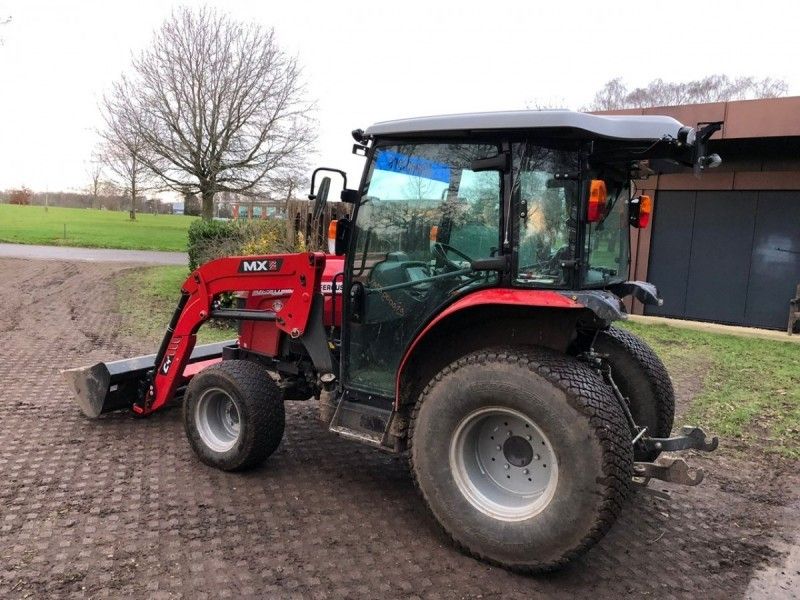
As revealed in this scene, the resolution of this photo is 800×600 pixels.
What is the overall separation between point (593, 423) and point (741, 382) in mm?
5150

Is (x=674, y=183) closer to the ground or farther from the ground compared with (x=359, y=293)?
farther from the ground

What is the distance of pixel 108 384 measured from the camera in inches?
195

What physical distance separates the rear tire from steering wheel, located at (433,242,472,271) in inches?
58.4

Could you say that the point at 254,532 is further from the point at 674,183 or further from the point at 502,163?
the point at 674,183

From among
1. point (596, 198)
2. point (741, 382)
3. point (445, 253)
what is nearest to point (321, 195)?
point (445, 253)

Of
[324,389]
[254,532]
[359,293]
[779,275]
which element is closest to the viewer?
[254,532]

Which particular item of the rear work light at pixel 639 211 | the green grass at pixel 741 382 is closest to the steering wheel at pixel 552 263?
the rear work light at pixel 639 211

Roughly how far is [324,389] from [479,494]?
4.40 ft

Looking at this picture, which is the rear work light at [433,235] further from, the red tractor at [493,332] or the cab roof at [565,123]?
the cab roof at [565,123]

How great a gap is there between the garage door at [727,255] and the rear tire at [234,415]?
888 centimetres

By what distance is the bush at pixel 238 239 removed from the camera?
10320 mm

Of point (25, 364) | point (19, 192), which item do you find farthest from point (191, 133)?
point (19, 192)

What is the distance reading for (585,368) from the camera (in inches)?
118

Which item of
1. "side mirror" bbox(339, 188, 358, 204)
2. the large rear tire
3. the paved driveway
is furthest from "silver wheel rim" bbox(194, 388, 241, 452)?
the paved driveway
